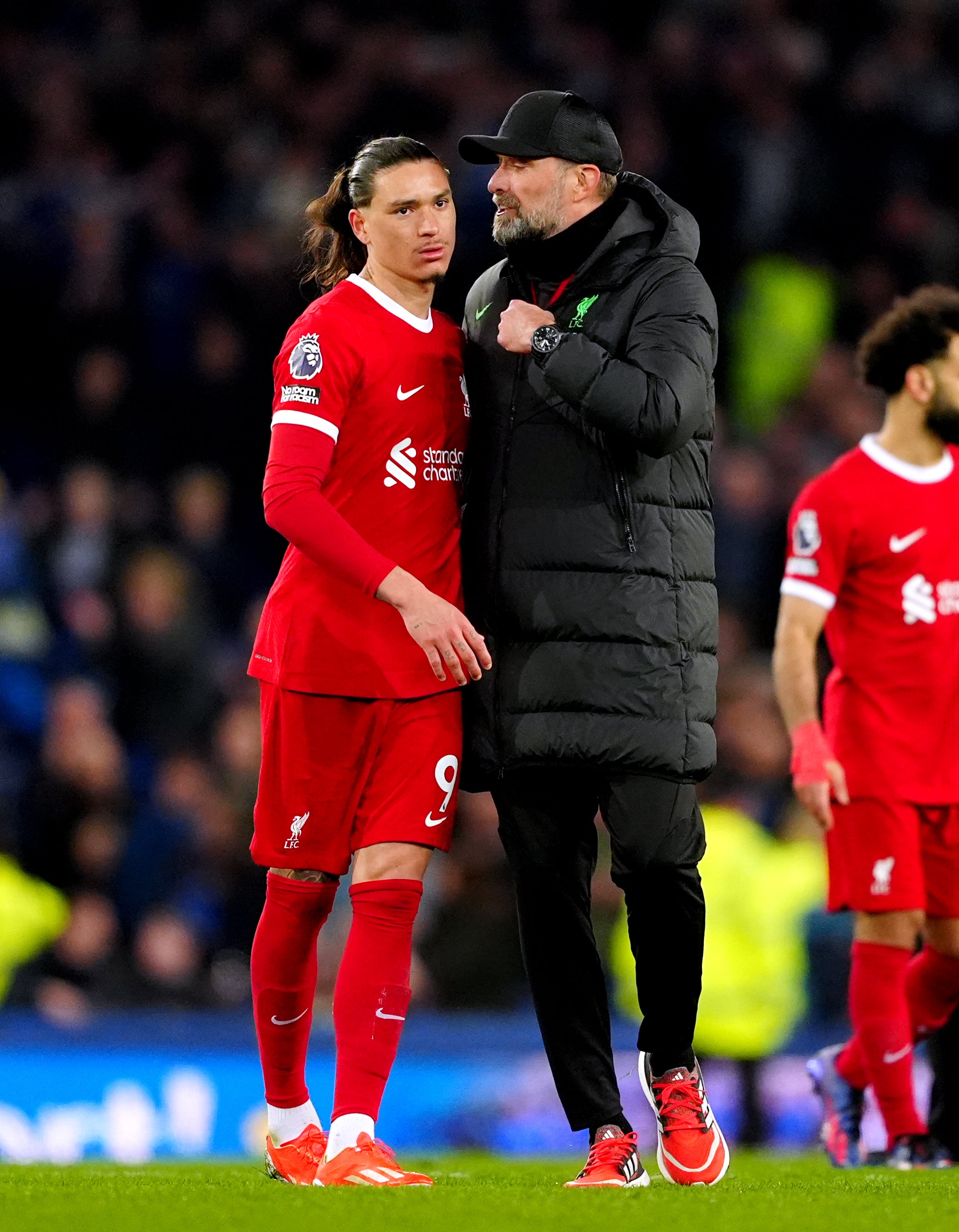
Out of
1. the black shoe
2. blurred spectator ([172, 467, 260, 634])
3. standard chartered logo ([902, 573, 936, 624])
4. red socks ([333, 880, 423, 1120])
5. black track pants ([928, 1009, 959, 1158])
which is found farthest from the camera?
blurred spectator ([172, 467, 260, 634])

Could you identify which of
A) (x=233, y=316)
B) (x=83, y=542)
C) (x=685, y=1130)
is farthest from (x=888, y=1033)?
(x=233, y=316)

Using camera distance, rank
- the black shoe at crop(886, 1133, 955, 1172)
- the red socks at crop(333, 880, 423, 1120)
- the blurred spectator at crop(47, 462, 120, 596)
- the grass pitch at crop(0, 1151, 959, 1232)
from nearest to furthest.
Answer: the grass pitch at crop(0, 1151, 959, 1232)
the red socks at crop(333, 880, 423, 1120)
the black shoe at crop(886, 1133, 955, 1172)
the blurred spectator at crop(47, 462, 120, 596)

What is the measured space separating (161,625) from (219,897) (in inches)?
64.4

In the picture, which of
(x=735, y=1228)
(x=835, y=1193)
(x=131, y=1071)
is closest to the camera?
(x=735, y=1228)

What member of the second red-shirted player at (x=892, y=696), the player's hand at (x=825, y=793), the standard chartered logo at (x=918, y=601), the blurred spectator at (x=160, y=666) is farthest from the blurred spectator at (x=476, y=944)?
the standard chartered logo at (x=918, y=601)

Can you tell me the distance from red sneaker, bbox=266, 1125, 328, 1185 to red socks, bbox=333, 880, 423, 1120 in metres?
0.34

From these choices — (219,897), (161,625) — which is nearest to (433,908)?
(219,897)

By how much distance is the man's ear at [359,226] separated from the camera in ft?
13.8

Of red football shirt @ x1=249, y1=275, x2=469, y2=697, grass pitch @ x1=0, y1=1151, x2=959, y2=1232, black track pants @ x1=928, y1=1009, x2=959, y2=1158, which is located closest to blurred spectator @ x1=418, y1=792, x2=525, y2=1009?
black track pants @ x1=928, y1=1009, x2=959, y2=1158

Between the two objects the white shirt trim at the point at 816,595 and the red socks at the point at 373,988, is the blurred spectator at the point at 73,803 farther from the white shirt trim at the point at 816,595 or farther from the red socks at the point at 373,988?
the red socks at the point at 373,988

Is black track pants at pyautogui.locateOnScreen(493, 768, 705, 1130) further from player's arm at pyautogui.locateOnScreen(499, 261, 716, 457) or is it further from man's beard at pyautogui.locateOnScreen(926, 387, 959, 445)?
man's beard at pyautogui.locateOnScreen(926, 387, 959, 445)

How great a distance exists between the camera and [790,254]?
11.3 meters

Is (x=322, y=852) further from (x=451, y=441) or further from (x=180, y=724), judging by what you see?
(x=180, y=724)

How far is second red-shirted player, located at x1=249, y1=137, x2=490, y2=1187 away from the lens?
3.91 metres
